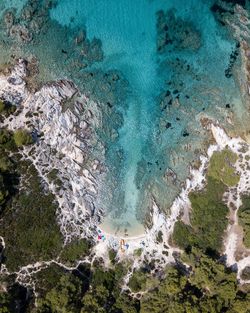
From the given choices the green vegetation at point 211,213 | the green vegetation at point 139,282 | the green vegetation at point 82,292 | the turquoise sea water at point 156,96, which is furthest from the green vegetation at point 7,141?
the green vegetation at point 211,213

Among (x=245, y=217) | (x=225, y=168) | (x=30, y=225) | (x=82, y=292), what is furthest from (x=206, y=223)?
(x=30, y=225)

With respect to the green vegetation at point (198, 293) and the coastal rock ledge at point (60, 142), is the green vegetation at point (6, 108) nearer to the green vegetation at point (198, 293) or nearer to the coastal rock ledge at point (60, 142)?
the coastal rock ledge at point (60, 142)

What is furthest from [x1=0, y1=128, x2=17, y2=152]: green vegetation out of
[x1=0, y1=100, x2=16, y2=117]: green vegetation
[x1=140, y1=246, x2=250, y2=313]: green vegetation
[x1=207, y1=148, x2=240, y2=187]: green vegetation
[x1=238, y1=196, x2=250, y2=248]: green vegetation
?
[x1=238, y1=196, x2=250, y2=248]: green vegetation

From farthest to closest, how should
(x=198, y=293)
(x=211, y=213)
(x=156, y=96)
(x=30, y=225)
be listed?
(x=156, y=96)
(x=211, y=213)
(x=198, y=293)
(x=30, y=225)

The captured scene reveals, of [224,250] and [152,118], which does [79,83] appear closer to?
[152,118]

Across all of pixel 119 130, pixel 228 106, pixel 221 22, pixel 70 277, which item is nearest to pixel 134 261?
pixel 70 277

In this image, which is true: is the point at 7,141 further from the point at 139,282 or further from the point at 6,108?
the point at 139,282
